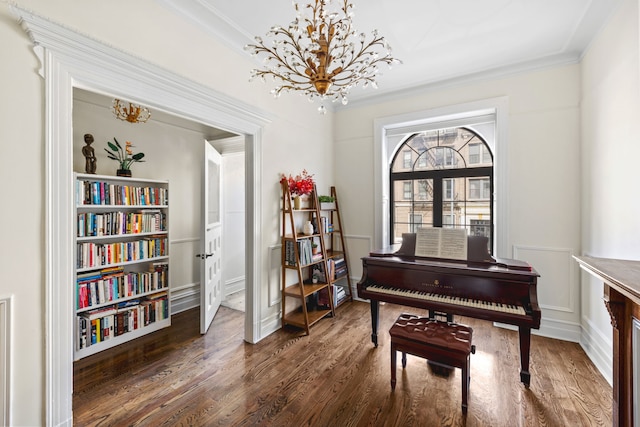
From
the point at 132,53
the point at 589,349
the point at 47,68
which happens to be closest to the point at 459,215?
the point at 589,349

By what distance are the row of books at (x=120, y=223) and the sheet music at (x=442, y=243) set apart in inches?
115

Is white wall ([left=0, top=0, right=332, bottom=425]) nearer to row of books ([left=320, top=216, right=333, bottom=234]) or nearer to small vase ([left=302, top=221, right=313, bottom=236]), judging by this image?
small vase ([left=302, top=221, right=313, bottom=236])

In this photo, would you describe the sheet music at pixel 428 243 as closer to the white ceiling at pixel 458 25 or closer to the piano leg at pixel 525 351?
the piano leg at pixel 525 351

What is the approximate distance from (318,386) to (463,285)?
142 cm

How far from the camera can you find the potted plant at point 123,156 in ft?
9.91

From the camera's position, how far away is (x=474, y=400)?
2.00m

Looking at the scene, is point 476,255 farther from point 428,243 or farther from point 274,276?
point 274,276

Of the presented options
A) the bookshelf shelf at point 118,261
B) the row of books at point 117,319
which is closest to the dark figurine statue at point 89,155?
the bookshelf shelf at point 118,261

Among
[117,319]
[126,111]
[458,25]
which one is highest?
[458,25]

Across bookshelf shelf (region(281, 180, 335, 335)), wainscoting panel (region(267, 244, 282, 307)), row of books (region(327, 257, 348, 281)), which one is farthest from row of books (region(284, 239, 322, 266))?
row of books (region(327, 257, 348, 281))

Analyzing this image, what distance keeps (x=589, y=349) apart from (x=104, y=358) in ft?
14.9

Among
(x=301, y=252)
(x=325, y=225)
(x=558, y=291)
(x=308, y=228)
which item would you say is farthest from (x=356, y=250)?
(x=558, y=291)

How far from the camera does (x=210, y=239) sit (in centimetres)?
318

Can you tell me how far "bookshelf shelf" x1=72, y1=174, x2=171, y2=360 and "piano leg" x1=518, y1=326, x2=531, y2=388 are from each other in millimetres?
3521
